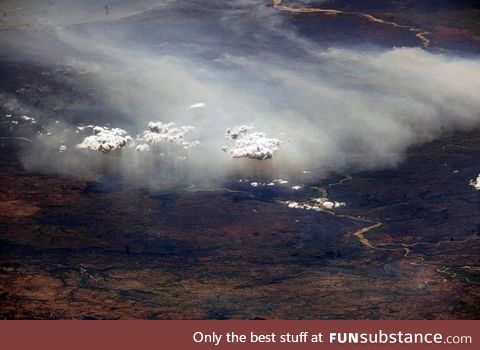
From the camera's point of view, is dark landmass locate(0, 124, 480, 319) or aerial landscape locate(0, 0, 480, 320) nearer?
dark landmass locate(0, 124, 480, 319)

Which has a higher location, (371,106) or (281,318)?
(371,106)

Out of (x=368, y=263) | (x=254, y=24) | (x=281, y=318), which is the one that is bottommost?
(x=281, y=318)

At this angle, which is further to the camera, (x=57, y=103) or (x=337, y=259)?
(x=57, y=103)

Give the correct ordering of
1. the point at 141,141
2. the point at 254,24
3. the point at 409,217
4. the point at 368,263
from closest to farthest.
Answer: the point at 368,263
the point at 409,217
the point at 141,141
the point at 254,24

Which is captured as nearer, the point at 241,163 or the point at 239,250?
the point at 239,250

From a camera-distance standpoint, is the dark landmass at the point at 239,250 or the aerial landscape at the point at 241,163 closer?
the dark landmass at the point at 239,250

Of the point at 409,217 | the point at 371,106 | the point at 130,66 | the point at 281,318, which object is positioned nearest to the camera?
the point at 281,318

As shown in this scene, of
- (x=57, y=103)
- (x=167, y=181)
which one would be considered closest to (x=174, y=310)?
(x=167, y=181)

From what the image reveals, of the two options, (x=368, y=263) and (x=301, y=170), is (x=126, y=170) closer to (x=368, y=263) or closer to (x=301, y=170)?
(x=301, y=170)
